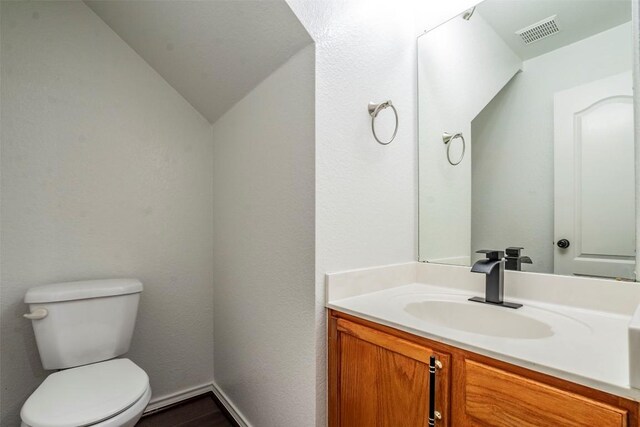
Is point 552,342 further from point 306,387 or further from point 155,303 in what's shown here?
point 155,303

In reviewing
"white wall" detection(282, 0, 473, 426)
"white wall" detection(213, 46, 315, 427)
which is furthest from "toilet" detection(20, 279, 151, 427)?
"white wall" detection(282, 0, 473, 426)

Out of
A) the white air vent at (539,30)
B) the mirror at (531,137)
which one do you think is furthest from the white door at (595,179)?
the white air vent at (539,30)

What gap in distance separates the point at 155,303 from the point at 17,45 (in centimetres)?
146

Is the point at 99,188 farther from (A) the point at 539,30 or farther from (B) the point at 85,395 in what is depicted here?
(A) the point at 539,30

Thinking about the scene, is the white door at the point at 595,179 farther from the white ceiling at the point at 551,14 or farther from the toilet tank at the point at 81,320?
the toilet tank at the point at 81,320

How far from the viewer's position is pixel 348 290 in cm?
122

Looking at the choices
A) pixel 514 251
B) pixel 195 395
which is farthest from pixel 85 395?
pixel 514 251

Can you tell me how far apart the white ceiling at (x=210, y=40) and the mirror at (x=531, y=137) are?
76 centimetres

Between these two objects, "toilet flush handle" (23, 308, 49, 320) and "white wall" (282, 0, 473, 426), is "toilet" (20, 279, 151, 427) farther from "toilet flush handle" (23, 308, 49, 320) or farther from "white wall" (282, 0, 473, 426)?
"white wall" (282, 0, 473, 426)

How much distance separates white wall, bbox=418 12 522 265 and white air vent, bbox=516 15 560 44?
3.7 inches

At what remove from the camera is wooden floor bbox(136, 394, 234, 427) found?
1692mm

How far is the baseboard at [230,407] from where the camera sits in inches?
63.9

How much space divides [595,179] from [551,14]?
0.66m

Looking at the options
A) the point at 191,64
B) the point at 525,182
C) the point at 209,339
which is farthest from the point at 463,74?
the point at 209,339
